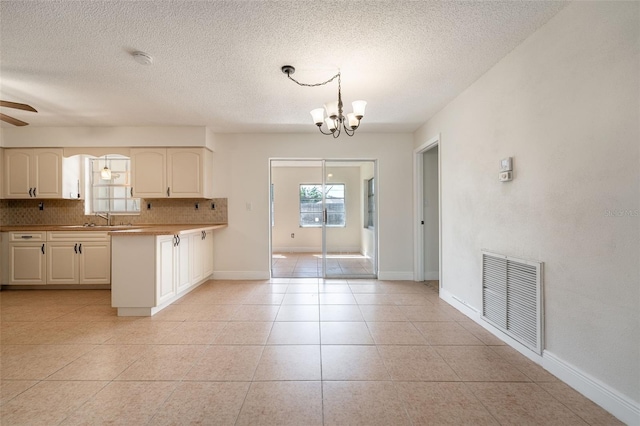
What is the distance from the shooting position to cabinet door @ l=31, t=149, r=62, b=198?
172 inches

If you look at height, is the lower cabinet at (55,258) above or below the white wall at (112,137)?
below

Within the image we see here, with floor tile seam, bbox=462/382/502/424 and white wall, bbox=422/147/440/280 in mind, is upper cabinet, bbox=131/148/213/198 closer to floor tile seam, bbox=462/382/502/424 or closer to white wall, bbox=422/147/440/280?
white wall, bbox=422/147/440/280

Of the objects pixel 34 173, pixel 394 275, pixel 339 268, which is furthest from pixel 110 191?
pixel 394 275

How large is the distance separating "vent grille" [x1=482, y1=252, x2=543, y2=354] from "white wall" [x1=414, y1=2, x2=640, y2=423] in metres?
0.07

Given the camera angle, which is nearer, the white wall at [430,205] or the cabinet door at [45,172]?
the cabinet door at [45,172]

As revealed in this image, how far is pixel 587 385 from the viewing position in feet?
5.61

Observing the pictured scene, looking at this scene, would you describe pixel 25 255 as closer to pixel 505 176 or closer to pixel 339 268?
pixel 339 268

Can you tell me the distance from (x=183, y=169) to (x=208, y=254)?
1.40 metres

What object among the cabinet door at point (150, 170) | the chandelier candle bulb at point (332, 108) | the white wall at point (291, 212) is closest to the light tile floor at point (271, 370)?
the cabinet door at point (150, 170)

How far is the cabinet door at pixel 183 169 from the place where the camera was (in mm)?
4410

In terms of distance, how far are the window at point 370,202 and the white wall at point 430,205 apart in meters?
0.83

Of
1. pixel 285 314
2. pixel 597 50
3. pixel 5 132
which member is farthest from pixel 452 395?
pixel 5 132

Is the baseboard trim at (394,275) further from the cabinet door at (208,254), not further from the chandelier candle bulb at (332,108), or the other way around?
the chandelier candle bulb at (332,108)

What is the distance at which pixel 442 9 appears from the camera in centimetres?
184
